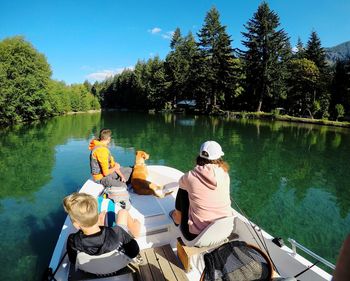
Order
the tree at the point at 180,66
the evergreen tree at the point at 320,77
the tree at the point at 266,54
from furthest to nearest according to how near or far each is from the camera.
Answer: the tree at the point at 180,66 < the tree at the point at 266,54 < the evergreen tree at the point at 320,77

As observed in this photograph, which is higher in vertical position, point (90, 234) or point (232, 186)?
point (90, 234)

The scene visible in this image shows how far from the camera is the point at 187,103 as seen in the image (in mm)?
58219

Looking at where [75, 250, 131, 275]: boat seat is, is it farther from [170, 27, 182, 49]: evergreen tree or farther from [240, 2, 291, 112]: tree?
[170, 27, 182, 49]: evergreen tree

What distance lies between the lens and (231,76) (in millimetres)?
42656

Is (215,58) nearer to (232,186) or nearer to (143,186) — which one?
(232,186)

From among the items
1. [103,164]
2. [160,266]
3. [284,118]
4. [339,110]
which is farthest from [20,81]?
[339,110]

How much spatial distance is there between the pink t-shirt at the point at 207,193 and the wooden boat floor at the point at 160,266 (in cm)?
66

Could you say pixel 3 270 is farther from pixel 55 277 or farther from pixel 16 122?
pixel 16 122

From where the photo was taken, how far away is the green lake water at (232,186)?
18.7ft

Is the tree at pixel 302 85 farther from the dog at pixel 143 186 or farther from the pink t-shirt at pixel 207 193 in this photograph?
the pink t-shirt at pixel 207 193

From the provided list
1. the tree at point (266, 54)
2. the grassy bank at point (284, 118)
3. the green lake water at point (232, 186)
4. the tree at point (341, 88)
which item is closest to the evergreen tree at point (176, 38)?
the tree at point (266, 54)

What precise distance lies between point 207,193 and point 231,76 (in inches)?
1651

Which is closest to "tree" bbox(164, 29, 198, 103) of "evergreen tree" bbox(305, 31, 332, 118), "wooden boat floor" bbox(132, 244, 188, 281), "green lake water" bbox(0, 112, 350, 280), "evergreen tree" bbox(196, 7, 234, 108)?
"evergreen tree" bbox(196, 7, 234, 108)

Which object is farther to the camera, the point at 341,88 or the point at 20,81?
the point at 341,88
